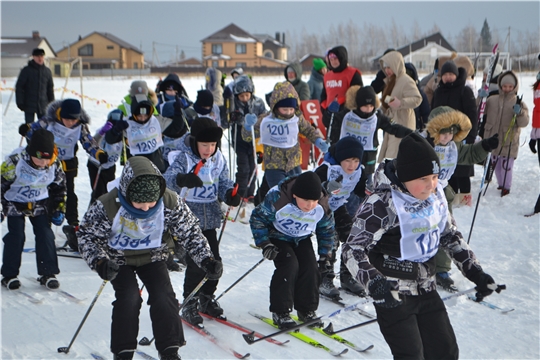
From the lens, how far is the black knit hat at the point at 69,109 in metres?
6.47

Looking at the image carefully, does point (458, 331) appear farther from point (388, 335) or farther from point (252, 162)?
point (252, 162)

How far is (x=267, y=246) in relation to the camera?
439cm

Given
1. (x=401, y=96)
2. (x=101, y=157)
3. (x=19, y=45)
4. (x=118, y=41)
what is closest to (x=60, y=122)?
(x=101, y=157)

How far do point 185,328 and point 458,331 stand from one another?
82.4 inches

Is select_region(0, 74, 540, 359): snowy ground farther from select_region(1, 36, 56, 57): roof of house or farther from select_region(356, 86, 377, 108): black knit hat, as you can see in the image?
select_region(1, 36, 56, 57): roof of house

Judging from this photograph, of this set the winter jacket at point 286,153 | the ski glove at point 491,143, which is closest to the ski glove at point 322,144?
the winter jacket at point 286,153

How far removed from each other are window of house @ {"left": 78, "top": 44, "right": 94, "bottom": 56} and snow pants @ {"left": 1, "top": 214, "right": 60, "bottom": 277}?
62.8 meters

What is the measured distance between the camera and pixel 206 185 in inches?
196

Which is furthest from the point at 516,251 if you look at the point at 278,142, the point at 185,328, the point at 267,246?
the point at 185,328

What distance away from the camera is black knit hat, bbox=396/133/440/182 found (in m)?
3.12

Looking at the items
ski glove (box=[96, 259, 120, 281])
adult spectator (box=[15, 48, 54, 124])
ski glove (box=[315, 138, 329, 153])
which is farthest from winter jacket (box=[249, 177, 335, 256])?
adult spectator (box=[15, 48, 54, 124])

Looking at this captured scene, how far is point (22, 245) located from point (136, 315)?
2204mm

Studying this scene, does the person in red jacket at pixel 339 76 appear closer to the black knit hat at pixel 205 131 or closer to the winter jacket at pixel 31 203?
the black knit hat at pixel 205 131

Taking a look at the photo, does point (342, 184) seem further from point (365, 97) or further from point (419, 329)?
point (419, 329)
